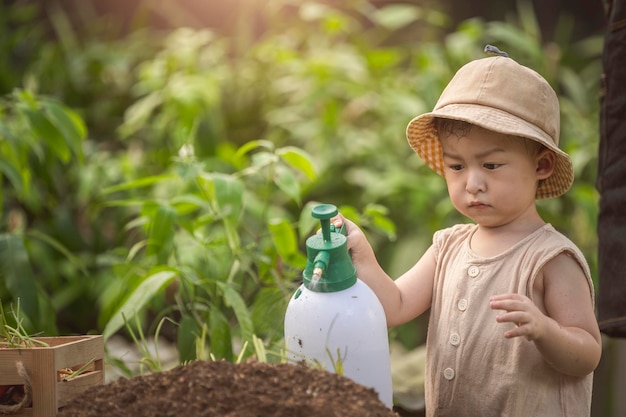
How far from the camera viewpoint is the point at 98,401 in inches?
53.0

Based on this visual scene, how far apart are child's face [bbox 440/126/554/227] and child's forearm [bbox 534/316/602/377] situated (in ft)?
→ 0.89

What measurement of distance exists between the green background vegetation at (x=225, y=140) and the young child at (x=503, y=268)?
0.67 meters

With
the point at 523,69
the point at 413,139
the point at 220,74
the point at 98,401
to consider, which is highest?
the point at 220,74

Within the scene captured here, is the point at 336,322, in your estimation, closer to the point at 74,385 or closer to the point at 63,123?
the point at 74,385

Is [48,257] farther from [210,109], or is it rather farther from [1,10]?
[1,10]

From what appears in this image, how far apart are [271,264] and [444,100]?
85cm

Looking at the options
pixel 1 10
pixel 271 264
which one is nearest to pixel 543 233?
pixel 271 264

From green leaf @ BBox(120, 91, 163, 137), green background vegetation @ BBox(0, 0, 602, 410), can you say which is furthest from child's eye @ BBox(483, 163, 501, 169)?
green leaf @ BBox(120, 91, 163, 137)

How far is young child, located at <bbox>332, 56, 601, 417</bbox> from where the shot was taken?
1681 mm

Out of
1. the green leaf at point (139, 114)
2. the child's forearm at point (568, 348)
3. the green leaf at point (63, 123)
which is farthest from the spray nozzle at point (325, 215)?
the green leaf at point (139, 114)

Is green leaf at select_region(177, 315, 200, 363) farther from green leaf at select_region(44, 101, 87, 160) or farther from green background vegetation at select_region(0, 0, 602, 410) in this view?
green leaf at select_region(44, 101, 87, 160)

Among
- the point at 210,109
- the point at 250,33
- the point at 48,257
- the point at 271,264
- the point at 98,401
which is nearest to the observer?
the point at 98,401

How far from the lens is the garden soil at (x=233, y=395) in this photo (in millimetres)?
1248

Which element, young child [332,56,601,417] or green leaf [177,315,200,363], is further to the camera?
green leaf [177,315,200,363]
